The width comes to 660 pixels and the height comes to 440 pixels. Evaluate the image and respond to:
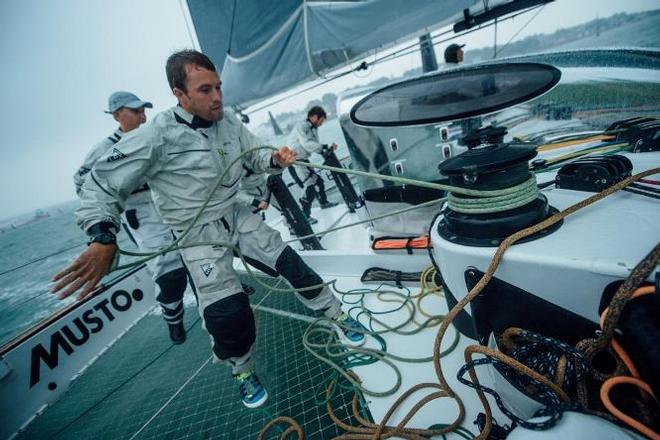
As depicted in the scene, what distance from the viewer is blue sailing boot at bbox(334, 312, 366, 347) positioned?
185cm

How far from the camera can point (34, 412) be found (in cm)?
191

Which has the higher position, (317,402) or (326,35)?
(326,35)

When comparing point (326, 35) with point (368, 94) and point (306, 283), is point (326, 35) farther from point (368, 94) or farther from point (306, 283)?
point (306, 283)

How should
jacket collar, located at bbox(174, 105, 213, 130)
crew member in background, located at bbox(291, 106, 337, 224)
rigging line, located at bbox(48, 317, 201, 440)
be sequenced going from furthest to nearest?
crew member in background, located at bbox(291, 106, 337, 224), rigging line, located at bbox(48, 317, 201, 440), jacket collar, located at bbox(174, 105, 213, 130)

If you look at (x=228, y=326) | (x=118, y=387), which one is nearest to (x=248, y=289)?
(x=118, y=387)

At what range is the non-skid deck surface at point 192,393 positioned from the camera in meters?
1.64

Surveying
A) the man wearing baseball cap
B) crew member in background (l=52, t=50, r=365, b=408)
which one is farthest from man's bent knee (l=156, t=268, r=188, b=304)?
the man wearing baseball cap

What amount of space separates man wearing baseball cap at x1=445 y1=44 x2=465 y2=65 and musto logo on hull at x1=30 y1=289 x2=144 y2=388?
342 cm

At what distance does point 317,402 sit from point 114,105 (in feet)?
10.6

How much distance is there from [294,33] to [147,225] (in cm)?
250

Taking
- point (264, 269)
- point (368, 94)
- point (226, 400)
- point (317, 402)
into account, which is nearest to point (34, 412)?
point (226, 400)

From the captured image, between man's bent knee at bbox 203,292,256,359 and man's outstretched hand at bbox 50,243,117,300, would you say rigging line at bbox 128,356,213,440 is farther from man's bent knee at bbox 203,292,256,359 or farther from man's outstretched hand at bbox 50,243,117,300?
man's outstretched hand at bbox 50,243,117,300

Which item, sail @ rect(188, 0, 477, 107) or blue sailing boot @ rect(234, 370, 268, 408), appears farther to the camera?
sail @ rect(188, 0, 477, 107)

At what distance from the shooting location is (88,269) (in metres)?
1.21
